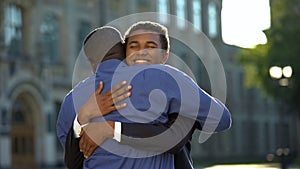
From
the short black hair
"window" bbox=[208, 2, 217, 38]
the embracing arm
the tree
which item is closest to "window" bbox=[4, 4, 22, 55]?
the tree

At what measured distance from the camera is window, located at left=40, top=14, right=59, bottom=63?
37625 millimetres

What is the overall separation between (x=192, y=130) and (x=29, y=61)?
32328 mm

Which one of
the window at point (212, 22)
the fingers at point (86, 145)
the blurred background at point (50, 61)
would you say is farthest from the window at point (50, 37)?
the fingers at point (86, 145)

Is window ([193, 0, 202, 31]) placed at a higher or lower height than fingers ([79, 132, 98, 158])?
higher

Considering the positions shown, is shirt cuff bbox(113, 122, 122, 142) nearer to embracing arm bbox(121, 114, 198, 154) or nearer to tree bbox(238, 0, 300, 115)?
embracing arm bbox(121, 114, 198, 154)

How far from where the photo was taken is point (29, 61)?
3534cm

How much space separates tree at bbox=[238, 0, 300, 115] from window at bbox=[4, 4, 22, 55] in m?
12.4

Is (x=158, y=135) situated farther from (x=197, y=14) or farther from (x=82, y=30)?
(x=197, y=14)

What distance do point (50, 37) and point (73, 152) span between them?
115 feet

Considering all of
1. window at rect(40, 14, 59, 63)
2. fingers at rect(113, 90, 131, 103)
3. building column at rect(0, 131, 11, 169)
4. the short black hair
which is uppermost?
window at rect(40, 14, 59, 63)

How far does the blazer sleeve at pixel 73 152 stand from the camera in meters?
3.78

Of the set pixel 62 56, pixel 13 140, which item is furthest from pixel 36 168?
pixel 62 56

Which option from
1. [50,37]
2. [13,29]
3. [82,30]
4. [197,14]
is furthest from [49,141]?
[197,14]

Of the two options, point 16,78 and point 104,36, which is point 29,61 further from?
point 104,36
